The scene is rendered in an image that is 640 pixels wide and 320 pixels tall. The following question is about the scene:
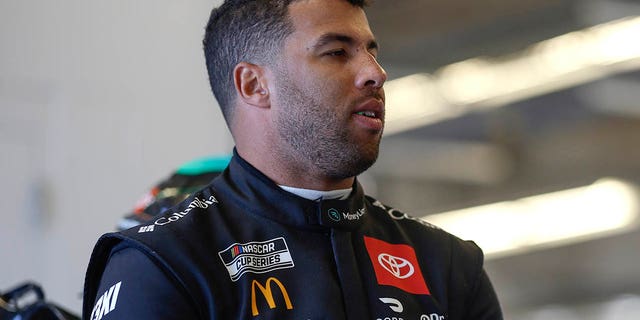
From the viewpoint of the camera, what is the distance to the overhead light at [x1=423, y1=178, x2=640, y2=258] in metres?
10.0

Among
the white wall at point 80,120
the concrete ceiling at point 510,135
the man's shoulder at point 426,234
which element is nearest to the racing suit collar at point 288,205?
the man's shoulder at point 426,234

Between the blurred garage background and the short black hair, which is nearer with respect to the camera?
the short black hair

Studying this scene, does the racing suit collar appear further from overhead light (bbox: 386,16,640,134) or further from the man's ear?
overhead light (bbox: 386,16,640,134)

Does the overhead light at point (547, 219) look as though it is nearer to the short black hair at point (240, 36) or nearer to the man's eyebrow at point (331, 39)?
the short black hair at point (240, 36)

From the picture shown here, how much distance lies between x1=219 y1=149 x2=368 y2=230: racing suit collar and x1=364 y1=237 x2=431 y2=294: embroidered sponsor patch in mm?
66

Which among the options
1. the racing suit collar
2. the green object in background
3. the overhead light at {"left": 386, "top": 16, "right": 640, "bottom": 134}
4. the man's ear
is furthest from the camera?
the overhead light at {"left": 386, "top": 16, "right": 640, "bottom": 134}

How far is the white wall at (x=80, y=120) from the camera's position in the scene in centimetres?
411

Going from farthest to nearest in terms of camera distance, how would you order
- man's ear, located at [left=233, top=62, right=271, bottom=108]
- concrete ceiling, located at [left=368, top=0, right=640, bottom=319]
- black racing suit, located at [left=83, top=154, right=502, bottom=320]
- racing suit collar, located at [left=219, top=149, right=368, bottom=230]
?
concrete ceiling, located at [left=368, top=0, right=640, bottom=319] → man's ear, located at [left=233, top=62, right=271, bottom=108] → racing suit collar, located at [left=219, top=149, right=368, bottom=230] → black racing suit, located at [left=83, top=154, right=502, bottom=320]

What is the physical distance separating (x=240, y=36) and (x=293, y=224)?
1.55ft

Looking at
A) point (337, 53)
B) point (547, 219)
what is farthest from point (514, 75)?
point (337, 53)

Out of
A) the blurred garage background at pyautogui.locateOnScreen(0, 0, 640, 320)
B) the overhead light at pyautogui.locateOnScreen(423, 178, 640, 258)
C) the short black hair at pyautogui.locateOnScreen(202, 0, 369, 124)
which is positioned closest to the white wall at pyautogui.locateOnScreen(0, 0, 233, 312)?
the blurred garage background at pyautogui.locateOnScreen(0, 0, 640, 320)

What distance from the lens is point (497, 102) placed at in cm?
906

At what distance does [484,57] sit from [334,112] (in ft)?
21.5

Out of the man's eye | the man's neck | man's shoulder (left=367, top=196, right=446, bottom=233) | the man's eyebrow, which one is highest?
the man's eyebrow
